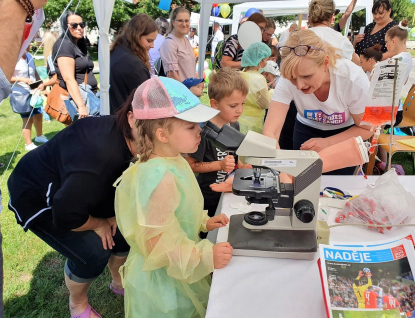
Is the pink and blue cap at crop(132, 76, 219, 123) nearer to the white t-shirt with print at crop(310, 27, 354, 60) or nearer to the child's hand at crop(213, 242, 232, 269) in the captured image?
the child's hand at crop(213, 242, 232, 269)

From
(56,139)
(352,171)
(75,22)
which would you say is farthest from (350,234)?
(75,22)

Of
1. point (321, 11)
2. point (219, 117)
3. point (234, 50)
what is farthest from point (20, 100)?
point (321, 11)

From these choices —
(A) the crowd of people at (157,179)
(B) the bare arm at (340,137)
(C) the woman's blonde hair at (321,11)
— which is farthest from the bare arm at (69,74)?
(B) the bare arm at (340,137)

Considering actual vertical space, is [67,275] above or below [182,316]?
below

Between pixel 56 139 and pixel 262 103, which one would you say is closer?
pixel 56 139

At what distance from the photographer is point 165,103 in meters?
1.06

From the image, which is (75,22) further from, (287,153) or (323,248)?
(323,248)

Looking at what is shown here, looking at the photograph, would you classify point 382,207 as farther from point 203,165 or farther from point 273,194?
point 203,165

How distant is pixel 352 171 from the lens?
2.00 metres

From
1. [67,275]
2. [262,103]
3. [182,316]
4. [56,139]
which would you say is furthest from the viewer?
[262,103]

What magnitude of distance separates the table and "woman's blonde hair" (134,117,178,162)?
40 centimetres

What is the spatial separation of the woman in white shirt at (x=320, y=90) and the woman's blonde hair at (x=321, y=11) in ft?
3.82

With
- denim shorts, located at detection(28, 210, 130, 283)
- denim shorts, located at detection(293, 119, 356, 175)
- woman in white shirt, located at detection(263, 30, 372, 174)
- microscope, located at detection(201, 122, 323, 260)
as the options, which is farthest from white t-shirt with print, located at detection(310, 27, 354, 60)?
denim shorts, located at detection(28, 210, 130, 283)

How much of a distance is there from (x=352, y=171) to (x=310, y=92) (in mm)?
600
